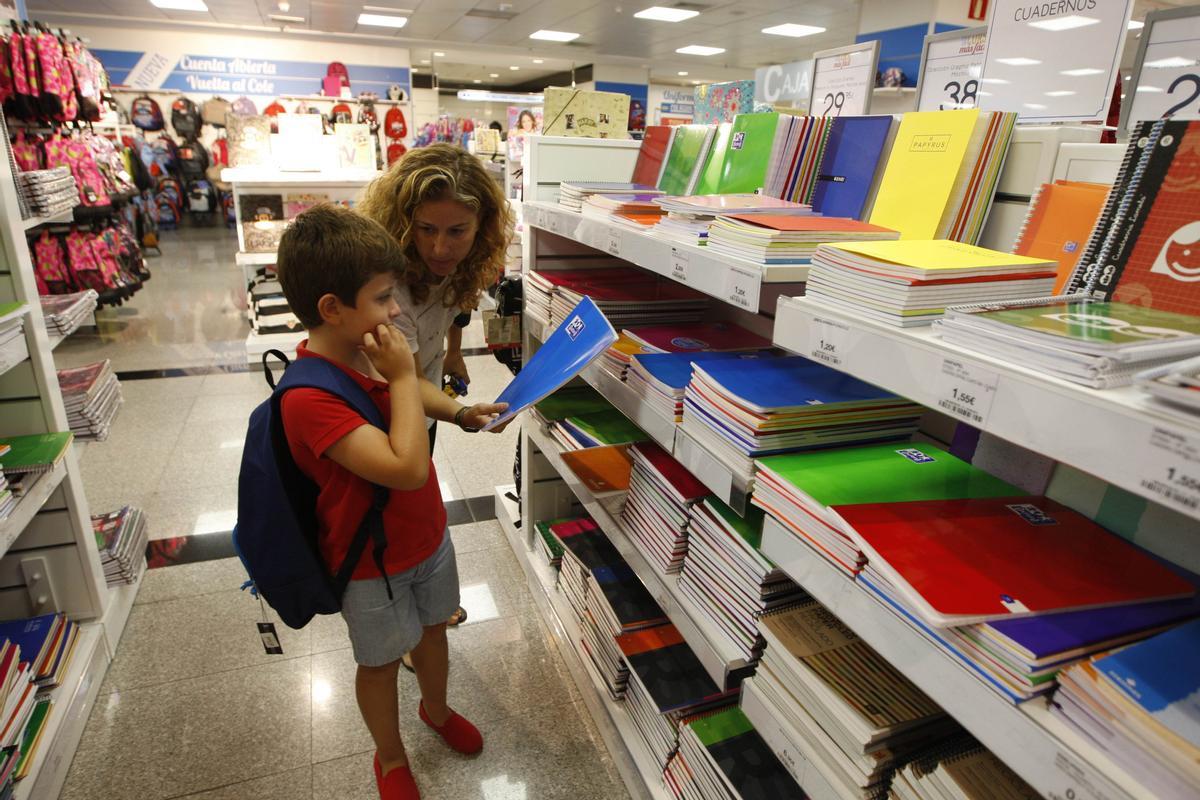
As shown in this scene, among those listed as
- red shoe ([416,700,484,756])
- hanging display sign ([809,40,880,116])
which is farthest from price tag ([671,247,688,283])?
hanging display sign ([809,40,880,116])

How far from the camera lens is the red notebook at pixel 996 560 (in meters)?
0.81

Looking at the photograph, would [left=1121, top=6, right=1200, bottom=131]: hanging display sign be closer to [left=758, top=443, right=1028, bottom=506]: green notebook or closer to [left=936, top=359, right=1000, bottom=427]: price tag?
[left=758, top=443, right=1028, bottom=506]: green notebook

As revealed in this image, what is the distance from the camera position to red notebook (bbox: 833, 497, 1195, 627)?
809mm

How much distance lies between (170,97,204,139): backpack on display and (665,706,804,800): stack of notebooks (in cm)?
1383

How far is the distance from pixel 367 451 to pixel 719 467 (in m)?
0.67

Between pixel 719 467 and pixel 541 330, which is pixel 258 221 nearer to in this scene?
pixel 541 330

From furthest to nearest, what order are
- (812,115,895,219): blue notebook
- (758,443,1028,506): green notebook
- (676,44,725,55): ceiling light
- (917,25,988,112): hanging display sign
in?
(676,44,725,55): ceiling light < (917,25,988,112): hanging display sign < (812,115,895,219): blue notebook < (758,443,1028,506): green notebook

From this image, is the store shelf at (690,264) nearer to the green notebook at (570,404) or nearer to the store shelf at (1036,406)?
the store shelf at (1036,406)

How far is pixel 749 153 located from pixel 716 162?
187 millimetres

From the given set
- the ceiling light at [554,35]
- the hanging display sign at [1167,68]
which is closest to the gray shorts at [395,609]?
the hanging display sign at [1167,68]

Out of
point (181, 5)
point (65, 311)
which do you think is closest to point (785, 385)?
point (65, 311)

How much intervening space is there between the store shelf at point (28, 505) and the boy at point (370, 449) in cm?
77

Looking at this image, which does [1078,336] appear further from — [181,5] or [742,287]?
[181,5]

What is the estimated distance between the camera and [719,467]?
50.9 inches
